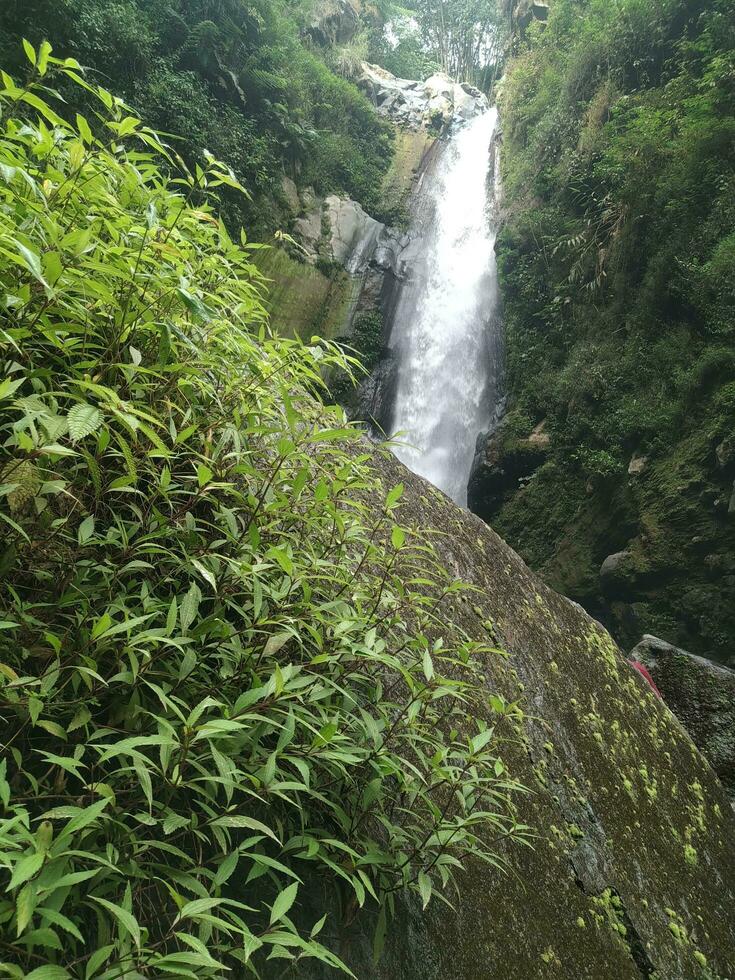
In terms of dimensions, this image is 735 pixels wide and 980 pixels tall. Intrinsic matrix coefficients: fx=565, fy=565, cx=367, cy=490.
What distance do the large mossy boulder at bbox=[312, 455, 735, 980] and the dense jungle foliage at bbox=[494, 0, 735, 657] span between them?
539 cm

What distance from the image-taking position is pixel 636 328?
9523 millimetres

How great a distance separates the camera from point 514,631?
8.07ft

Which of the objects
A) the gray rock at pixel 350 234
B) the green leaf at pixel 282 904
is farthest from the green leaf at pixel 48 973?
the gray rock at pixel 350 234

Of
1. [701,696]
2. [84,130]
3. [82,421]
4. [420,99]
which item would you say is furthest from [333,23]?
[82,421]

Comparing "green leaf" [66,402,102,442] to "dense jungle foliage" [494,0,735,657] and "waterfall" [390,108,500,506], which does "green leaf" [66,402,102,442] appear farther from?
"waterfall" [390,108,500,506]

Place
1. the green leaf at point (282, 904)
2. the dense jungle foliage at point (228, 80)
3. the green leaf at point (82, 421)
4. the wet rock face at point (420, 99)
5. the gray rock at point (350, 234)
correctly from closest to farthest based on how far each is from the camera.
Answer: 1. the green leaf at point (282, 904)
2. the green leaf at point (82, 421)
3. the dense jungle foliage at point (228, 80)
4. the gray rock at point (350, 234)
5. the wet rock face at point (420, 99)

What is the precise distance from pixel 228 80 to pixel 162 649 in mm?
15187

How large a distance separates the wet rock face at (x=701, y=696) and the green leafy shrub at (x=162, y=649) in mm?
3618

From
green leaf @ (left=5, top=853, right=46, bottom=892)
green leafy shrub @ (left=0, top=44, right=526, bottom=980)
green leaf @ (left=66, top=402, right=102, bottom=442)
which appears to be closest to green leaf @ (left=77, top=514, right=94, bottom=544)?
green leafy shrub @ (left=0, top=44, right=526, bottom=980)

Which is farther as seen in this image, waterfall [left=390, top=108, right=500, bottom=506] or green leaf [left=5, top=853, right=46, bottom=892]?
waterfall [left=390, top=108, right=500, bottom=506]

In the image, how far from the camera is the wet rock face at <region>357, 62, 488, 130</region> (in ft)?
66.5

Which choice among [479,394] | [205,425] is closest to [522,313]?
[479,394]

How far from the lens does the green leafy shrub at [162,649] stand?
84 cm

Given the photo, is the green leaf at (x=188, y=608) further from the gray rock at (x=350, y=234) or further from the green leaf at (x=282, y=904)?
the gray rock at (x=350, y=234)
